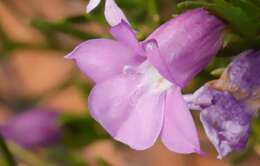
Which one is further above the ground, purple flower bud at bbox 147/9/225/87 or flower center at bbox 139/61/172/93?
purple flower bud at bbox 147/9/225/87

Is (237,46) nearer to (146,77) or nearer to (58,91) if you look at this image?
(146,77)

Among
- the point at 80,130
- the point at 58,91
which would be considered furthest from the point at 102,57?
the point at 58,91

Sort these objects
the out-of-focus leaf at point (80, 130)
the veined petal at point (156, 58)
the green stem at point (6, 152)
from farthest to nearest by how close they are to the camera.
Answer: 1. the out-of-focus leaf at point (80, 130)
2. the green stem at point (6, 152)
3. the veined petal at point (156, 58)

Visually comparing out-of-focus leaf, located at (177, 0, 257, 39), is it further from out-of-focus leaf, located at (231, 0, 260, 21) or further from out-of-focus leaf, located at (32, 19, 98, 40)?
out-of-focus leaf, located at (32, 19, 98, 40)

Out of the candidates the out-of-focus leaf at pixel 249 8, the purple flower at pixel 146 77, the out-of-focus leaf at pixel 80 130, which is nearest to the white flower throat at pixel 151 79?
the purple flower at pixel 146 77

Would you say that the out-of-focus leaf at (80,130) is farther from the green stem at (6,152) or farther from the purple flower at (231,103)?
the purple flower at (231,103)

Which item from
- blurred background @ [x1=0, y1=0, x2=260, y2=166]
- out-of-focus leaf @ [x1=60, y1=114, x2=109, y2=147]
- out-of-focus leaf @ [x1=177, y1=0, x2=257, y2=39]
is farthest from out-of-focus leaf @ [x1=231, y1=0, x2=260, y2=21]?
out-of-focus leaf @ [x1=60, y1=114, x2=109, y2=147]

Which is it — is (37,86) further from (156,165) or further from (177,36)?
(177,36)
